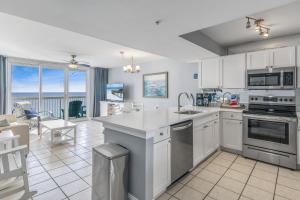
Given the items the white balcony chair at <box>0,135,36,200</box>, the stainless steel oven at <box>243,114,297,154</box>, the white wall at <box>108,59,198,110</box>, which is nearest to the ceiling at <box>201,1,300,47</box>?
the white wall at <box>108,59,198,110</box>

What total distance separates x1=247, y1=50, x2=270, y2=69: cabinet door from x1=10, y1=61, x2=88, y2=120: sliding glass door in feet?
19.4

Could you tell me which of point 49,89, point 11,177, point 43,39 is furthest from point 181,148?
point 49,89

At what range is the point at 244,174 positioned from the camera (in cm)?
251

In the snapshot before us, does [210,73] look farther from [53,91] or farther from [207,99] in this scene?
[53,91]

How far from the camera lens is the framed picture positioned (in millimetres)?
5488

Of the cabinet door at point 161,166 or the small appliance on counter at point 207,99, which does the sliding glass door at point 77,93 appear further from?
the cabinet door at point 161,166

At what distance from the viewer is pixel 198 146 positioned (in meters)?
2.66

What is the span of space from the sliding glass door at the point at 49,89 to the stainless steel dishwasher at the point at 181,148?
5348 mm

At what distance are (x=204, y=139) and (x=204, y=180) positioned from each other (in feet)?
2.31

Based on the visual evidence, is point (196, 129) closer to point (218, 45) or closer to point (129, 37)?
point (129, 37)

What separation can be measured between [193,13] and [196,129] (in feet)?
5.45

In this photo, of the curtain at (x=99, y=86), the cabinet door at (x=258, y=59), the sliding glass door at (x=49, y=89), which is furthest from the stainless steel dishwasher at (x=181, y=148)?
the curtain at (x=99, y=86)

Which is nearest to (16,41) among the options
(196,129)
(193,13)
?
(193,13)

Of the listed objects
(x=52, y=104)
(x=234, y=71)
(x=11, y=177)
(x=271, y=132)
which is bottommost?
(x=11, y=177)
